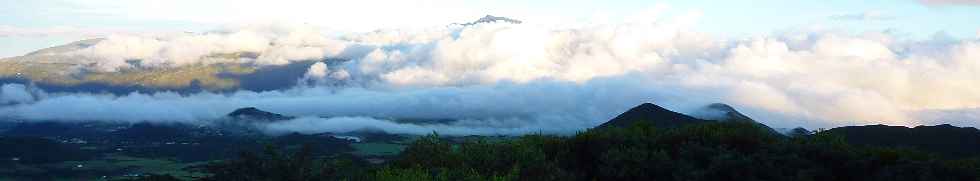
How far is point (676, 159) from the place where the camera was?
4453 centimetres

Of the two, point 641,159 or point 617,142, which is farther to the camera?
point 617,142

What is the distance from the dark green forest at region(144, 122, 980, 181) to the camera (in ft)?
133

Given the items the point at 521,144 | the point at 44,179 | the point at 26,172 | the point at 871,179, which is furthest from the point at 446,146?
the point at 26,172

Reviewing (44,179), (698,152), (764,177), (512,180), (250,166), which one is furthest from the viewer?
(44,179)

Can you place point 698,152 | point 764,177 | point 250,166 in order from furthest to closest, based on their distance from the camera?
point 698,152 < point 764,177 < point 250,166

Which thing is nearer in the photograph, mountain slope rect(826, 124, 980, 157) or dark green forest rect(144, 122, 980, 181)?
dark green forest rect(144, 122, 980, 181)

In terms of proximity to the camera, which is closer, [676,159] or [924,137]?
[676,159]

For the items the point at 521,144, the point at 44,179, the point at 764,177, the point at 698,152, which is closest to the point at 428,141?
the point at 521,144

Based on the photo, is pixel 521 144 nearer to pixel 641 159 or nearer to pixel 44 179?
pixel 641 159

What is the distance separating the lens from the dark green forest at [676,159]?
40500mm

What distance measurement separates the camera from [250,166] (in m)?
31.8

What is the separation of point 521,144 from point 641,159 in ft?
22.8

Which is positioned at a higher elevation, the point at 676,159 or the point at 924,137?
the point at 924,137

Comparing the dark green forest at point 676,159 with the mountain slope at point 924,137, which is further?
the mountain slope at point 924,137
